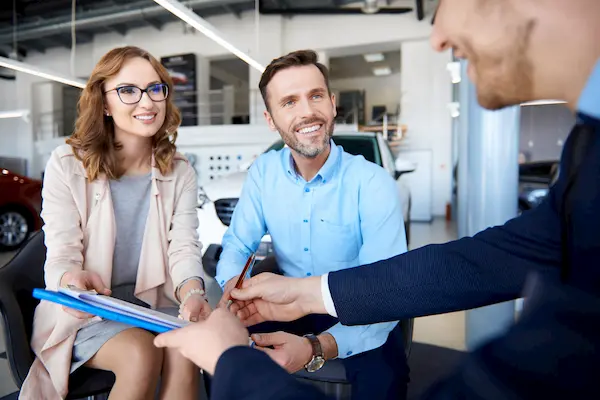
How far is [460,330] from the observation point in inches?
112

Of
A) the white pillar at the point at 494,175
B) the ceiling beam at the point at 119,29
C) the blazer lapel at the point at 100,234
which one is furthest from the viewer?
the ceiling beam at the point at 119,29

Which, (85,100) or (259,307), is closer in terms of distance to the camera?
(259,307)

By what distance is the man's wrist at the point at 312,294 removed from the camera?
1030 mm

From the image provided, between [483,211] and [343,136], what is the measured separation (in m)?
1.95

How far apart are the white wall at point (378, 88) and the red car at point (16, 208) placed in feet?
35.9

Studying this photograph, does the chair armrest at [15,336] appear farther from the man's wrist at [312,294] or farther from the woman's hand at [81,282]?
the man's wrist at [312,294]

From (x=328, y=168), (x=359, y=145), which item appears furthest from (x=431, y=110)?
(x=328, y=168)

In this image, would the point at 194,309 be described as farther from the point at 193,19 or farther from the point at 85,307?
the point at 193,19

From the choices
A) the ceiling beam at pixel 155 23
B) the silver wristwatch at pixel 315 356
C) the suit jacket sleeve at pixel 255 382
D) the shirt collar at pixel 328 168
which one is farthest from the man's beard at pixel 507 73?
the ceiling beam at pixel 155 23

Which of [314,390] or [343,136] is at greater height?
[343,136]

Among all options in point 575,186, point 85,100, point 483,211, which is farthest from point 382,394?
point 483,211

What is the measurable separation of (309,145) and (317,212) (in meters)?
0.25

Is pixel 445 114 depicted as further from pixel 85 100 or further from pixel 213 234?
pixel 85 100

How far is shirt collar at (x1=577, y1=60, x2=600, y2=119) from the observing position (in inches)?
18.4
